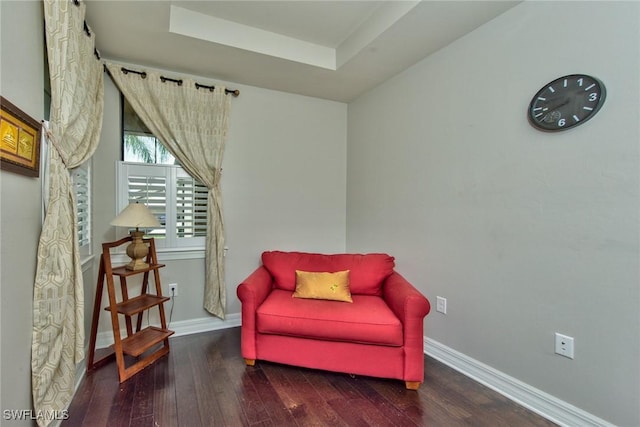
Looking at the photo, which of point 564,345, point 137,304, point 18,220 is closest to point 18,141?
point 18,220

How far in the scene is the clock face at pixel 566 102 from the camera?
5.06 ft

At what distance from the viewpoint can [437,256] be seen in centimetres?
244

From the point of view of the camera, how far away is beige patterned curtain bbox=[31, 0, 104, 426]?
4.68ft

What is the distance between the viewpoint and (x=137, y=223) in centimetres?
212

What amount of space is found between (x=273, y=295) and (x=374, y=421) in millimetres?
1157

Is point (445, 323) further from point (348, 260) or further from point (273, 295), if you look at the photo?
point (273, 295)

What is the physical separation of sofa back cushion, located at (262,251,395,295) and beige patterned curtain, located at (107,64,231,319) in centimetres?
55

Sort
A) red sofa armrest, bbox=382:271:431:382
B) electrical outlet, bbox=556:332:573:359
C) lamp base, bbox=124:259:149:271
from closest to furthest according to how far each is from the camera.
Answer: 1. electrical outlet, bbox=556:332:573:359
2. red sofa armrest, bbox=382:271:431:382
3. lamp base, bbox=124:259:149:271

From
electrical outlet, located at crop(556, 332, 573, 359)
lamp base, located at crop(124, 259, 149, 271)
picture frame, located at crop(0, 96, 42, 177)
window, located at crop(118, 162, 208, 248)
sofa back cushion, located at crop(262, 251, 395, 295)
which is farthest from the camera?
window, located at crop(118, 162, 208, 248)

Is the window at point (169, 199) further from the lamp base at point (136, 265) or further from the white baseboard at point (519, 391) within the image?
the white baseboard at point (519, 391)

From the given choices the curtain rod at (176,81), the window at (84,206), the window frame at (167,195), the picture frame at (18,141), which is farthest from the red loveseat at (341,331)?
the curtain rod at (176,81)

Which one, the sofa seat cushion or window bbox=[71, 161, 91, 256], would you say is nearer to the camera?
the sofa seat cushion

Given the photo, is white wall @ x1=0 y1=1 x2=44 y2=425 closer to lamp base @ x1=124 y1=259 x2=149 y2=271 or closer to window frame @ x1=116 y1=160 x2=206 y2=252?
lamp base @ x1=124 y1=259 x2=149 y2=271

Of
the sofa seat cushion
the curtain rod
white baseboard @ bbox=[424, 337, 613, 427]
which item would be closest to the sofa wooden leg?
the sofa seat cushion
